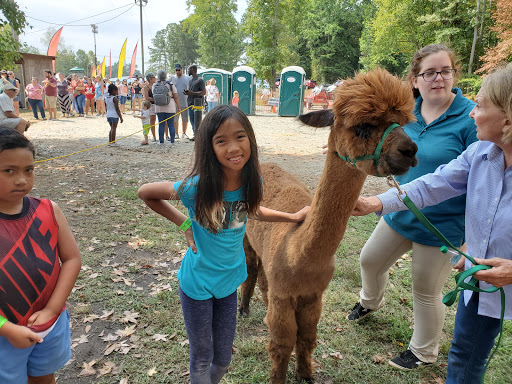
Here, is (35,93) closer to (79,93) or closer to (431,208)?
(79,93)

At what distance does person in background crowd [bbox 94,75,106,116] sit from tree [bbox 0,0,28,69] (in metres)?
9.85

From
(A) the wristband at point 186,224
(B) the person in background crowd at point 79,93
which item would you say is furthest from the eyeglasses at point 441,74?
(B) the person in background crowd at point 79,93

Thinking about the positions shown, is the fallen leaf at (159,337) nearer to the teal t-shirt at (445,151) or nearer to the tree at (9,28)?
the teal t-shirt at (445,151)

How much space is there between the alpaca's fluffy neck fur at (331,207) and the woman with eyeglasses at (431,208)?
0.78m

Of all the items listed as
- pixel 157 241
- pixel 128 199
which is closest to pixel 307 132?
pixel 128 199

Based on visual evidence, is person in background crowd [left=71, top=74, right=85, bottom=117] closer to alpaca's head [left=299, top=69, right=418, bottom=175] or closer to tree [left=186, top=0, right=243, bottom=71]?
alpaca's head [left=299, top=69, right=418, bottom=175]

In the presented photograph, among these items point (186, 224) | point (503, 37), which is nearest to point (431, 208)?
point (186, 224)

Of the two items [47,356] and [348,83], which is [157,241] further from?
[348,83]

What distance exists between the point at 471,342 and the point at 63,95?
20.3 meters

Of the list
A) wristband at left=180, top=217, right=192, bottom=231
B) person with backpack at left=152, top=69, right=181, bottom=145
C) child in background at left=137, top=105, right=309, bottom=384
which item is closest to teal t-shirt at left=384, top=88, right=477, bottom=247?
child in background at left=137, top=105, right=309, bottom=384

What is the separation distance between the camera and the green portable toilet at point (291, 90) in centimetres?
2073

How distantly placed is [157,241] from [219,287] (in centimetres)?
317

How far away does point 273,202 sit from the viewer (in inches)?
112

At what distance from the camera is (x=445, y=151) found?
236 centimetres
